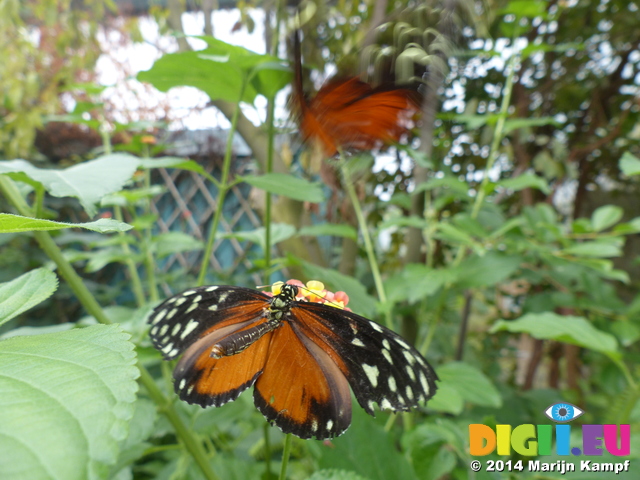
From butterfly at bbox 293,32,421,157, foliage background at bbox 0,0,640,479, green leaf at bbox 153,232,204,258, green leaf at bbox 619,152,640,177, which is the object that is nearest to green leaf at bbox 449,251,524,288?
foliage background at bbox 0,0,640,479

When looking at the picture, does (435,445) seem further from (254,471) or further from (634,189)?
(634,189)

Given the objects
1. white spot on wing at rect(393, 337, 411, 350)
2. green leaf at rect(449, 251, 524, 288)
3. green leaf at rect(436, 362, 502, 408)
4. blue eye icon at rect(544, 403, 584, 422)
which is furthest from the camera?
green leaf at rect(449, 251, 524, 288)

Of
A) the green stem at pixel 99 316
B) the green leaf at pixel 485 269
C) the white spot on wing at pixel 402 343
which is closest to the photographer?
the white spot on wing at pixel 402 343

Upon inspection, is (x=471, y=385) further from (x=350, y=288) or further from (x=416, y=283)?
(x=350, y=288)

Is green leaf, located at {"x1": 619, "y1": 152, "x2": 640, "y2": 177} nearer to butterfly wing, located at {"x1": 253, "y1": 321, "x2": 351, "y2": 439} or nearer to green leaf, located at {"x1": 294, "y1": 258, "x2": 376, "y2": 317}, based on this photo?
green leaf, located at {"x1": 294, "y1": 258, "x2": 376, "y2": 317}

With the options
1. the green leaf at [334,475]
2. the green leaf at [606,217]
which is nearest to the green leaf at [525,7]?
the green leaf at [606,217]

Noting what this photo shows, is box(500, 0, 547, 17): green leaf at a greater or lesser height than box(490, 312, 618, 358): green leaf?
greater
